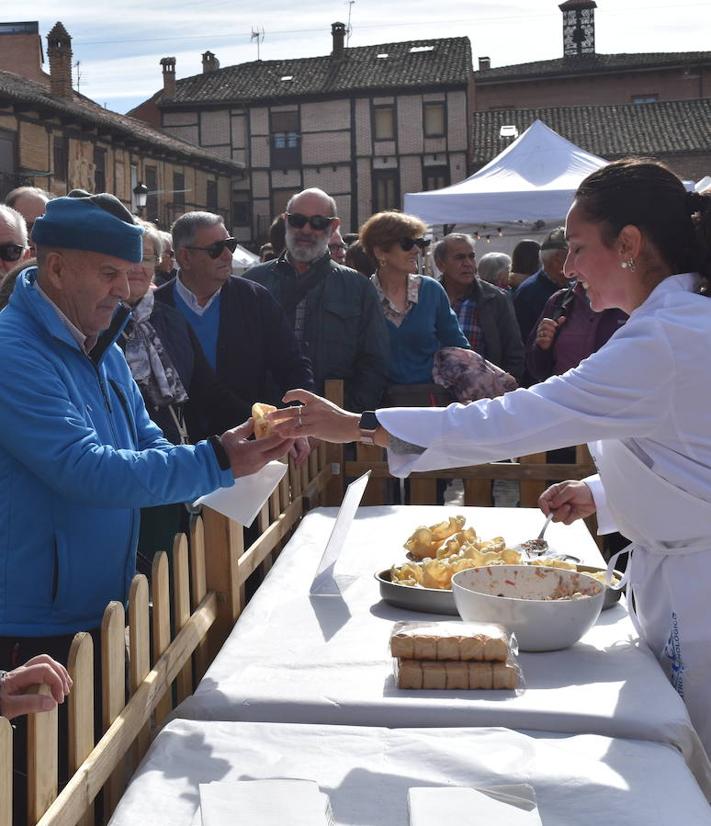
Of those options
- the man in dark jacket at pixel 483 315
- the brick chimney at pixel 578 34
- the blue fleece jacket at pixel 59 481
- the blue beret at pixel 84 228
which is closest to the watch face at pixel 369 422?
the blue fleece jacket at pixel 59 481

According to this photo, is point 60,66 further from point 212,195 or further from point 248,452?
point 248,452

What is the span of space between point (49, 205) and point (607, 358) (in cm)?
121

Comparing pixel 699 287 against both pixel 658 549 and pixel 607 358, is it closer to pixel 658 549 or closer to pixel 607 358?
pixel 607 358

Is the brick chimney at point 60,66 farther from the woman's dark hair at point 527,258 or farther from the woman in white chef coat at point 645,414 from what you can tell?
the woman in white chef coat at point 645,414

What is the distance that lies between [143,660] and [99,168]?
30.2 metres

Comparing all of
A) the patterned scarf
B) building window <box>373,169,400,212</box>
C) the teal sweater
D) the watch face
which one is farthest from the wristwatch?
building window <box>373,169,400,212</box>

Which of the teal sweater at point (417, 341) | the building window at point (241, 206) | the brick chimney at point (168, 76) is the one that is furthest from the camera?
the brick chimney at point (168, 76)

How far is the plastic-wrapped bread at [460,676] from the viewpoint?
75.7 inches

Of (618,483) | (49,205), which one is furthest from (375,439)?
(49,205)

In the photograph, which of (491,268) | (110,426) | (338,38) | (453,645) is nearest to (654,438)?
(453,645)

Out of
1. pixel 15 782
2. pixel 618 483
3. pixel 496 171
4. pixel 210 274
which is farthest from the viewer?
pixel 496 171

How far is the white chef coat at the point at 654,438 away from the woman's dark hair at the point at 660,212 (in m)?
0.06

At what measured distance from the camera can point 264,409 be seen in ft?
8.59

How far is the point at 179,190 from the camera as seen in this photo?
3475 centimetres
